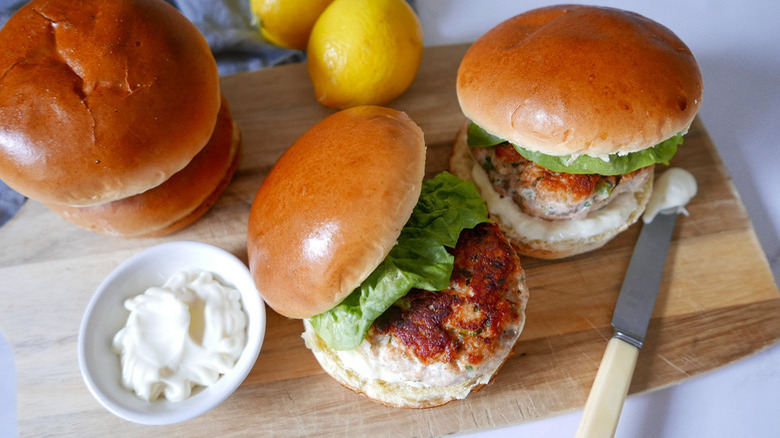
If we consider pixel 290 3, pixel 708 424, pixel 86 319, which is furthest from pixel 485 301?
pixel 290 3

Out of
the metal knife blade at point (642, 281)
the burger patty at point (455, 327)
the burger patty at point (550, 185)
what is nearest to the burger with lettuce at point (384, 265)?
the burger patty at point (455, 327)

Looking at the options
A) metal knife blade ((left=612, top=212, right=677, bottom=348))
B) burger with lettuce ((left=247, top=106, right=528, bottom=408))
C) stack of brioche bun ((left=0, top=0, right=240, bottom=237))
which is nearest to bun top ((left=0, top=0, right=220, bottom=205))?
stack of brioche bun ((left=0, top=0, right=240, bottom=237))

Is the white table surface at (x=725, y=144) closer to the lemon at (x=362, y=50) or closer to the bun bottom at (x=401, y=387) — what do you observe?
the bun bottom at (x=401, y=387)

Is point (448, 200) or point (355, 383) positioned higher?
point (448, 200)

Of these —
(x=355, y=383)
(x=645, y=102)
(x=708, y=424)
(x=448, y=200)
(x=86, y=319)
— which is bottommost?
(x=708, y=424)

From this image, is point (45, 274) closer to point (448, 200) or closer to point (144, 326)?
point (144, 326)

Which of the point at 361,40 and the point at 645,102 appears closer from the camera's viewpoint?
the point at 645,102

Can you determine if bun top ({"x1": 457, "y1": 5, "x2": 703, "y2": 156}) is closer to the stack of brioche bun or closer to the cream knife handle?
the cream knife handle

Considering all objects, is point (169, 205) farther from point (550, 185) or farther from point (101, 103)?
point (550, 185)

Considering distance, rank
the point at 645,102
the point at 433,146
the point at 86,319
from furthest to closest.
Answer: the point at 433,146, the point at 86,319, the point at 645,102
